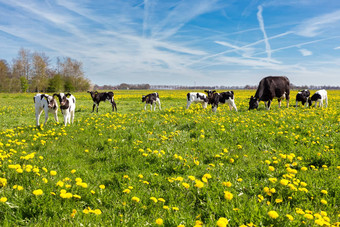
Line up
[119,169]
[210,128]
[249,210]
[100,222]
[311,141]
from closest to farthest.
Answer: [100,222] < [249,210] < [119,169] < [311,141] < [210,128]

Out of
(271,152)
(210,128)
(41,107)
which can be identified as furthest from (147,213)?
(41,107)

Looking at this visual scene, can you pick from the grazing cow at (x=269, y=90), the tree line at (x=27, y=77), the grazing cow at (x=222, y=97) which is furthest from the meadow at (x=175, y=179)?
the tree line at (x=27, y=77)

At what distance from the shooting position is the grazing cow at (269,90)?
14.9m

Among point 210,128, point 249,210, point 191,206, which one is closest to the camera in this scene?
point 249,210

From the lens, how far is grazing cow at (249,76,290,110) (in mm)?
14942

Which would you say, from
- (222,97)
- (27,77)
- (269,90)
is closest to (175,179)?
(222,97)

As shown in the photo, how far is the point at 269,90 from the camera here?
50.4 feet

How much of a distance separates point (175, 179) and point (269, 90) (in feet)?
46.9

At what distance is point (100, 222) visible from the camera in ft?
8.64

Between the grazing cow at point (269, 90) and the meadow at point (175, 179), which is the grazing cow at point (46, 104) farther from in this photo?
the grazing cow at point (269, 90)

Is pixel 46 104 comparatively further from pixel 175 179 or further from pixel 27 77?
pixel 27 77

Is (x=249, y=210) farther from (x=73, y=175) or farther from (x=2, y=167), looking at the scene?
(x=2, y=167)

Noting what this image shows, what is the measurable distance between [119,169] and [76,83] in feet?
265

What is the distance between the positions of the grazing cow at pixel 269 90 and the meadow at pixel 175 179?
756cm
